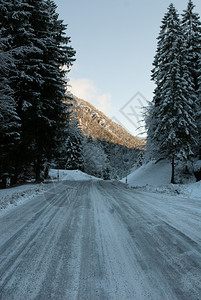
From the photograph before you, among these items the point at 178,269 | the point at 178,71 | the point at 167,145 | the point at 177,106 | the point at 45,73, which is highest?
the point at 178,71

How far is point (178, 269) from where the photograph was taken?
256cm

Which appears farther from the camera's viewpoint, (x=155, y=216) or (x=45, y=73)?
(x=45, y=73)

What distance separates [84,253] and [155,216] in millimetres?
2883

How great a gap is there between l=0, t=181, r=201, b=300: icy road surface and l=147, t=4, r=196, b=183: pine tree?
1221 cm

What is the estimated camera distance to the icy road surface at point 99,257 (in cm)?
212

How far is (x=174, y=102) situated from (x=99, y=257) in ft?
53.3

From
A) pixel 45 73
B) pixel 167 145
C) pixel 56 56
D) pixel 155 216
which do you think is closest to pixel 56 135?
pixel 45 73

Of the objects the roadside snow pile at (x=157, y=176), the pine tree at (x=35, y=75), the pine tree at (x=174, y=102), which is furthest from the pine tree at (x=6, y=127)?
the roadside snow pile at (x=157, y=176)

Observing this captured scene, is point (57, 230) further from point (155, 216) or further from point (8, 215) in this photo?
point (155, 216)

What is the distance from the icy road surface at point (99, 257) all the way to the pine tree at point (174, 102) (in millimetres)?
12208

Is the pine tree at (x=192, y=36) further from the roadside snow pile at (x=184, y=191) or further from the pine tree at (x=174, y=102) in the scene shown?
the roadside snow pile at (x=184, y=191)

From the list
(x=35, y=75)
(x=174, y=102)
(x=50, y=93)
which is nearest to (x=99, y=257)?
(x=35, y=75)

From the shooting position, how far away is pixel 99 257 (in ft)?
9.42

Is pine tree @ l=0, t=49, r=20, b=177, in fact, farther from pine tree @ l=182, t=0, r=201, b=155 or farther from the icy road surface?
pine tree @ l=182, t=0, r=201, b=155
